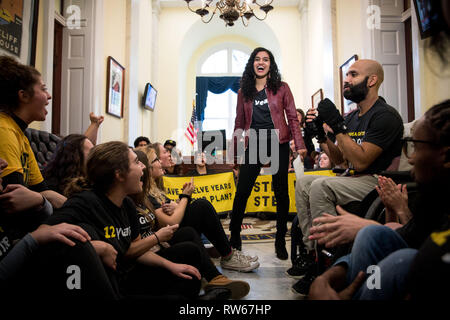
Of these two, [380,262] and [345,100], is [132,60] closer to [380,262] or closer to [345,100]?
[345,100]

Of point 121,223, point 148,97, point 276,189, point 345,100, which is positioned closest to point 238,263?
point 276,189

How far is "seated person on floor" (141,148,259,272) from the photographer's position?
173cm

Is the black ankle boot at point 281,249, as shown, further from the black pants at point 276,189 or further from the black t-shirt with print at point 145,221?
the black t-shirt with print at point 145,221

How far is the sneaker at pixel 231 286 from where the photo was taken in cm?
136

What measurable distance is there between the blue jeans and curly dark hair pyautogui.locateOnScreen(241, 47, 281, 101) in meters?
1.80

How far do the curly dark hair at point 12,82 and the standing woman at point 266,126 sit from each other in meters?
1.48

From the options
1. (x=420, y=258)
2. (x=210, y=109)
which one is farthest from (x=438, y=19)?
(x=210, y=109)

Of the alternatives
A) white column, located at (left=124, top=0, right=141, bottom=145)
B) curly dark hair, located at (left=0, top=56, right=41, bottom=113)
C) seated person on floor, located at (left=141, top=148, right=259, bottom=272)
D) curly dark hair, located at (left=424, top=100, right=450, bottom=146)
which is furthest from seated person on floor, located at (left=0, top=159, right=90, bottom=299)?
white column, located at (left=124, top=0, right=141, bottom=145)

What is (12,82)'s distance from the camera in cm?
128

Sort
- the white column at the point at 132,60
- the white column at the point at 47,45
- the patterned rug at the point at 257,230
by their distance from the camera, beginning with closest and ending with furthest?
the patterned rug at the point at 257,230, the white column at the point at 47,45, the white column at the point at 132,60

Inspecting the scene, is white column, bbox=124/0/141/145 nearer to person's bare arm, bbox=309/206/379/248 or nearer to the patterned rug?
the patterned rug

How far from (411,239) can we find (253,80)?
1.94 meters

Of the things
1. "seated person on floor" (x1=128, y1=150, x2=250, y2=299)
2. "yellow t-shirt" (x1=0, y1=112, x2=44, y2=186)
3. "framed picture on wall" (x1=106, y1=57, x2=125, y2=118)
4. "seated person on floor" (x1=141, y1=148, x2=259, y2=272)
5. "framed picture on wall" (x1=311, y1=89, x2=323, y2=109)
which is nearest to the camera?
"yellow t-shirt" (x1=0, y1=112, x2=44, y2=186)
